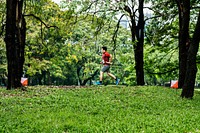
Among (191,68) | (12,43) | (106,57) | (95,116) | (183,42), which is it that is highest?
(183,42)

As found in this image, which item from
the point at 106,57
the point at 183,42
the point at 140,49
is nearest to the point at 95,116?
the point at 106,57

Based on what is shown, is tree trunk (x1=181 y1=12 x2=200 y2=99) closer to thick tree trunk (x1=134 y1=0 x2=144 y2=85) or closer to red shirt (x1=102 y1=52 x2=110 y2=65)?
red shirt (x1=102 y1=52 x2=110 y2=65)

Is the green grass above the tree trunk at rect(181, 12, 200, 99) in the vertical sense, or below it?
below

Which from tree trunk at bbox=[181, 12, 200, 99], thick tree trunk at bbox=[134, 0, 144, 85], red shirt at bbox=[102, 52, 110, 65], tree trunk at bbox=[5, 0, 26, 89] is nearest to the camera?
tree trunk at bbox=[181, 12, 200, 99]

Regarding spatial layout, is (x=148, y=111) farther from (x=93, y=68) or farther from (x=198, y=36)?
(x=93, y=68)

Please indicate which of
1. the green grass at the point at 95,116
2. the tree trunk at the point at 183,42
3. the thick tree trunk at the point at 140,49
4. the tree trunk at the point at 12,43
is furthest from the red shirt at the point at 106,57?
the green grass at the point at 95,116

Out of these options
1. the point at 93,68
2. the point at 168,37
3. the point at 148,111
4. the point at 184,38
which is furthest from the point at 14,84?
the point at 93,68

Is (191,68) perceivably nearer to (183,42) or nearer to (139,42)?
(183,42)

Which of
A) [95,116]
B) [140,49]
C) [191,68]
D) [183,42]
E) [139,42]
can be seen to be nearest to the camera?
[95,116]

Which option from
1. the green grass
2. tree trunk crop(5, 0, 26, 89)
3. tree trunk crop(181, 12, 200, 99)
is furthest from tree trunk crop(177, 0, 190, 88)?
tree trunk crop(5, 0, 26, 89)

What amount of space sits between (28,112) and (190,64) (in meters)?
6.46

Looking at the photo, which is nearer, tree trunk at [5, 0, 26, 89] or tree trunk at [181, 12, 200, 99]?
tree trunk at [181, 12, 200, 99]

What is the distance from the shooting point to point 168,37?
22219 mm

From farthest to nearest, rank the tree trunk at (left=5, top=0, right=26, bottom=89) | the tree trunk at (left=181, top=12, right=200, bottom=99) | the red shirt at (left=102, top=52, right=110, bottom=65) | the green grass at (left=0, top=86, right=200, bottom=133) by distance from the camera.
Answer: the red shirt at (left=102, top=52, right=110, bottom=65)
the tree trunk at (left=5, top=0, right=26, bottom=89)
the tree trunk at (left=181, top=12, right=200, bottom=99)
the green grass at (left=0, top=86, right=200, bottom=133)
